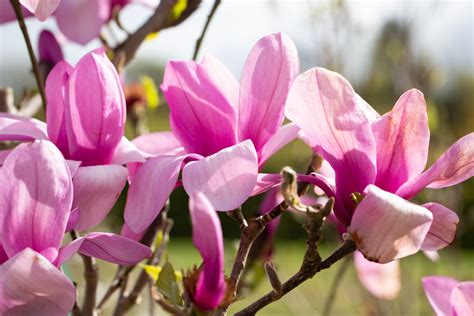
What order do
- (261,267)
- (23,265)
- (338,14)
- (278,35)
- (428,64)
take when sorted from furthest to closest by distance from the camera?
(428,64), (338,14), (261,267), (278,35), (23,265)

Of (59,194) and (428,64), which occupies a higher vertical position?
(59,194)

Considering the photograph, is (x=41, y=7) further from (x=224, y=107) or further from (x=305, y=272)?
(x=305, y=272)

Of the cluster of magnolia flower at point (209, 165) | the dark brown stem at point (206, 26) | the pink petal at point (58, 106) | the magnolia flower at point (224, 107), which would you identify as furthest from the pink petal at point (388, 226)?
the dark brown stem at point (206, 26)

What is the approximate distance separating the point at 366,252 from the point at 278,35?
0.56 feet

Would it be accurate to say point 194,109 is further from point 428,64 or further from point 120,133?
point 428,64

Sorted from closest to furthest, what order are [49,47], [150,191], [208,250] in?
[208,250] < [150,191] < [49,47]

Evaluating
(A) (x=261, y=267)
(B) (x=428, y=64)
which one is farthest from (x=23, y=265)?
(B) (x=428, y=64)

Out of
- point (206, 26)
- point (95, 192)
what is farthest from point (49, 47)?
point (95, 192)

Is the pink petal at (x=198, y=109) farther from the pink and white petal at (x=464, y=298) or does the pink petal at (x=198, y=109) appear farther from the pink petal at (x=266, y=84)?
the pink and white petal at (x=464, y=298)

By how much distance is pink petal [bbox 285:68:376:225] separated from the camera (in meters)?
0.51

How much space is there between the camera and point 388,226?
1.53 ft

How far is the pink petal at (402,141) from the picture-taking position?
540 millimetres

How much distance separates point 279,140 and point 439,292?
185 mm

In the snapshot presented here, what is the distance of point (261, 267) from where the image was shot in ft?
3.09
